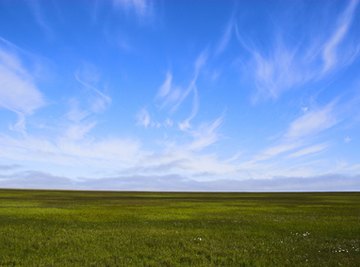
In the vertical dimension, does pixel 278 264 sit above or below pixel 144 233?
below

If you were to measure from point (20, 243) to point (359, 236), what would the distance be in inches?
925

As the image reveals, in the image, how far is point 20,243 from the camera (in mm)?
24406

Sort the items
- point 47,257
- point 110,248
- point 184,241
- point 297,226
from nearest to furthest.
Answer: point 47,257
point 110,248
point 184,241
point 297,226

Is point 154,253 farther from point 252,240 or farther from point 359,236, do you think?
point 359,236

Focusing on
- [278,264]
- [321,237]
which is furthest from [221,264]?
[321,237]

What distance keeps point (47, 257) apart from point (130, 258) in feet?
14.3

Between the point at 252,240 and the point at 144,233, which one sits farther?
the point at 144,233

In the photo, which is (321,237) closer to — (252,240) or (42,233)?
(252,240)

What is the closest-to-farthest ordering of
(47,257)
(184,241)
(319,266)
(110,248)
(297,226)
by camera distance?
(319,266) < (47,257) < (110,248) < (184,241) < (297,226)

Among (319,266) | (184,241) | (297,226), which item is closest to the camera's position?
(319,266)

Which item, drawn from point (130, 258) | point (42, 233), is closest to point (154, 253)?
point (130, 258)

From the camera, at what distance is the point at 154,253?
2164 cm

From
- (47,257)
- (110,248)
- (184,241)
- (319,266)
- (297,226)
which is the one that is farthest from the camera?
(297,226)

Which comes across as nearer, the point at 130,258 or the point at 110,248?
the point at 130,258
